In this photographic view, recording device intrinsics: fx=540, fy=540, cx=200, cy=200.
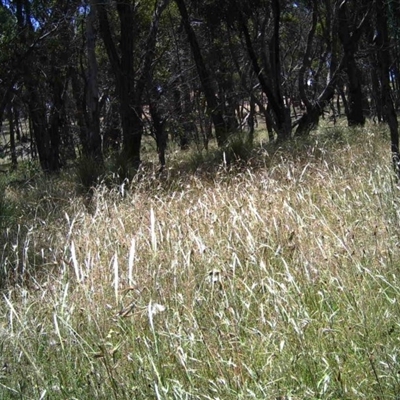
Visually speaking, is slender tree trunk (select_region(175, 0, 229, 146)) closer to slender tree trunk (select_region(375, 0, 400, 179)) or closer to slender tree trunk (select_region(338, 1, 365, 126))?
slender tree trunk (select_region(338, 1, 365, 126))

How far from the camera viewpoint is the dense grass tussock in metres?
2.14

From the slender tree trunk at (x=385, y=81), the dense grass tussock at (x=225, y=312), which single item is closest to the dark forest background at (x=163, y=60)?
the slender tree trunk at (x=385, y=81)

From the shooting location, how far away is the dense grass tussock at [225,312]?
7.01ft

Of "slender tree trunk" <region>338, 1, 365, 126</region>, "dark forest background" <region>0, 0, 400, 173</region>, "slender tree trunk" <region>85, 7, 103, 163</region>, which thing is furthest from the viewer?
"slender tree trunk" <region>338, 1, 365, 126</region>

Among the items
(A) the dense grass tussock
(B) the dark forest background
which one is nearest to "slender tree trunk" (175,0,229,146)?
(B) the dark forest background

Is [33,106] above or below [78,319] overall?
above

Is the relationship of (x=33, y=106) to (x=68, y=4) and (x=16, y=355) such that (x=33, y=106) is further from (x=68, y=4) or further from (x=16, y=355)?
(x=16, y=355)

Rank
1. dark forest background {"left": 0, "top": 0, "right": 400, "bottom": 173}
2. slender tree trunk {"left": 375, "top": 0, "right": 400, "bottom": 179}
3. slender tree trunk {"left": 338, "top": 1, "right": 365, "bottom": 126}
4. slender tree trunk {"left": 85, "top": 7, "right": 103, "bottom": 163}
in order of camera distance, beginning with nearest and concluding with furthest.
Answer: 1. slender tree trunk {"left": 375, "top": 0, "right": 400, "bottom": 179}
2. slender tree trunk {"left": 85, "top": 7, "right": 103, "bottom": 163}
3. dark forest background {"left": 0, "top": 0, "right": 400, "bottom": 173}
4. slender tree trunk {"left": 338, "top": 1, "right": 365, "bottom": 126}

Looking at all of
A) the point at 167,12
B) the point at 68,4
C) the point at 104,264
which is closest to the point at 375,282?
the point at 104,264

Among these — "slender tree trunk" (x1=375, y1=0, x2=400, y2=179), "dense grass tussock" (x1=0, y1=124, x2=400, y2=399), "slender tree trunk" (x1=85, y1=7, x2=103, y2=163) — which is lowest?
"dense grass tussock" (x1=0, y1=124, x2=400, y2=399)

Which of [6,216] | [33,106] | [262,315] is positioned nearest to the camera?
[262,315]

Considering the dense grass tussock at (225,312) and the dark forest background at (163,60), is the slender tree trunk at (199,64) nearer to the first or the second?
the dark forest background at (163,60)

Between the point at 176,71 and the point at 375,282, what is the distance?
16.2 metres

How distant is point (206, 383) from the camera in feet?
7.11
